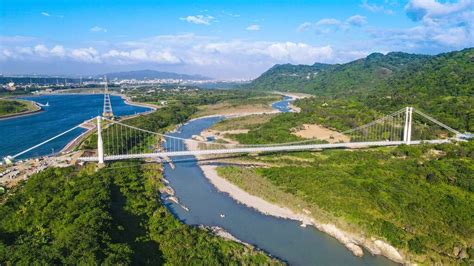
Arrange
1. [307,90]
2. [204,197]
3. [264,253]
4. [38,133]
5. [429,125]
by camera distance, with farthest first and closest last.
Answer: [307,90], [38,133], [429,125], [204,197], [264,253]

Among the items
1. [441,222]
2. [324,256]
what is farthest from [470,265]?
[324,256]

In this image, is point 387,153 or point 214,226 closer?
point 214,226

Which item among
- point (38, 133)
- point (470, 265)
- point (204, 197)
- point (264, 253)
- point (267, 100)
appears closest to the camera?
point (470, 265)

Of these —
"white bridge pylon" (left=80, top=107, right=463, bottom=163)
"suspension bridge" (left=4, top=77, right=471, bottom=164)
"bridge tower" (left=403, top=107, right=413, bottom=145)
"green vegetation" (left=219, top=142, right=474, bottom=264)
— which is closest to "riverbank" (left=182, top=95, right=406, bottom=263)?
"green vegetation" (left=219, top=142, right=474, bottom=264)

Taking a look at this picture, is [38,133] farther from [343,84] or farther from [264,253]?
[343,84]

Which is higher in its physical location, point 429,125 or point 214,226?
point 429,125

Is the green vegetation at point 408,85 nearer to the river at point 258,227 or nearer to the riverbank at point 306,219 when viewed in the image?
the riverbank at point 306,219

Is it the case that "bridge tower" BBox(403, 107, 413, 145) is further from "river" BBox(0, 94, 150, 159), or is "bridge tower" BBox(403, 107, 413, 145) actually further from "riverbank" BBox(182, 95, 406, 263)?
"river" BBox(0, 94, 150, 159)
